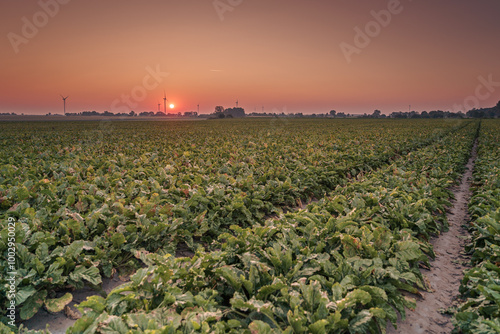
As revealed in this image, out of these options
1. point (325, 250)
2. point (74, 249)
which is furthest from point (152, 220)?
point (325, 250)

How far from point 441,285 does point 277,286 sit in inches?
124

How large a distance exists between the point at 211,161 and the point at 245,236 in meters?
8.05

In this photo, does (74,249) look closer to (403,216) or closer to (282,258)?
(282,258)

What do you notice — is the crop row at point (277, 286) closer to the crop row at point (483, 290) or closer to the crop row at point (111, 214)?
the crop row at point (483, 290)

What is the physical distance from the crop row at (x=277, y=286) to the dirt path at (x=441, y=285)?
0.22m

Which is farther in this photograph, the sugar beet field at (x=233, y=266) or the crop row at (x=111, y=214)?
the crop row at (x=111, y=214)

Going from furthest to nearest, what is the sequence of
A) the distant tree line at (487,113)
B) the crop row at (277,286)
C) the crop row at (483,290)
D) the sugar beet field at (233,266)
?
the distant tree line at (487,113) < the crop row at (483,290) < the sugar beet field at (233,266) < the crop row at (277,286)

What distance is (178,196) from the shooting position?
760 centimetres

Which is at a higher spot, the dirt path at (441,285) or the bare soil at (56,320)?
the bare soil at (56,320)

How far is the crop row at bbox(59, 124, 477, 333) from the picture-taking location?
10.2ft

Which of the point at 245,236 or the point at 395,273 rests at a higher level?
the point at 245,236

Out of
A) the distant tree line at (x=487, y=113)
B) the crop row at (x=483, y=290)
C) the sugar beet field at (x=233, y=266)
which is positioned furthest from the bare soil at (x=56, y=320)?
the distant tree line at (x=487, y=113)

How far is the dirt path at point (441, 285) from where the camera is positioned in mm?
3871

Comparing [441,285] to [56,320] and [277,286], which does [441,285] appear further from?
[56,320]
